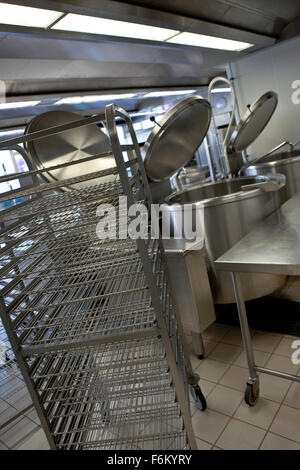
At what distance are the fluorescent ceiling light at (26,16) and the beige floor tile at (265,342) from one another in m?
2.41

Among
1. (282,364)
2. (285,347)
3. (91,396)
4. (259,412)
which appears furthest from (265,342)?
(91,396)

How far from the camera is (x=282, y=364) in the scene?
1.88 meters

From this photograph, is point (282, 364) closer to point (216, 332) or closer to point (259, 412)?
point (259, 412)

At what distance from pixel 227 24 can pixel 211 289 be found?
8.07ft

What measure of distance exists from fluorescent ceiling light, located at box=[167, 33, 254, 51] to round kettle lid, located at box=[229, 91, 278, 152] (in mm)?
778

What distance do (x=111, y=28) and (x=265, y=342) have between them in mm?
2445

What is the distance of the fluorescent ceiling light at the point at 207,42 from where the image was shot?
2.68 metres

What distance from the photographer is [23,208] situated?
3.44 ft

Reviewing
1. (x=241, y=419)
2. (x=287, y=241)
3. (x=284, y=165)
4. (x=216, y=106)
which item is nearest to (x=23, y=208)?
(x=287, y=241)

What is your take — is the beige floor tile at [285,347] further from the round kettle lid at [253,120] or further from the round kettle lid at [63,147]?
the round kettle lid at [253,120]

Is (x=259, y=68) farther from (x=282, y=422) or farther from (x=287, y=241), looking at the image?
(x=282, y=422)

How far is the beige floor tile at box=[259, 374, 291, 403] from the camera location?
66.1 inches

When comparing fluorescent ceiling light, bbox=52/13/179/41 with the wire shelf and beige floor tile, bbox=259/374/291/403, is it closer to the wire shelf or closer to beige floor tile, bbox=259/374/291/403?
the wire shelf
